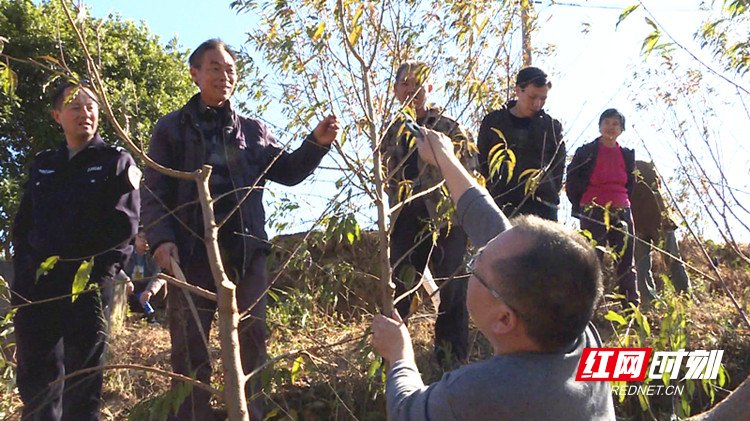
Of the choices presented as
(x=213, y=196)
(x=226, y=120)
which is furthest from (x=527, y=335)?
(x=226, y=120)

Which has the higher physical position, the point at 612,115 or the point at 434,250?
the point at 612,115

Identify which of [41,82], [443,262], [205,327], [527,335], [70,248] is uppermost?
[41,82]

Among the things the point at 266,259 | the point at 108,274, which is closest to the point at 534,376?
the point at 266,259

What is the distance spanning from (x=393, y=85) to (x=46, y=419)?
6.91 ft

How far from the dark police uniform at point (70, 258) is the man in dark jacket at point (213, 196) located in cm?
33

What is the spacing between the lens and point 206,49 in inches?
154

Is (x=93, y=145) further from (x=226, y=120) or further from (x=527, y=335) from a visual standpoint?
(x=527, y=335)

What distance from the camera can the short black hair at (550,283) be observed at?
1.93 metres

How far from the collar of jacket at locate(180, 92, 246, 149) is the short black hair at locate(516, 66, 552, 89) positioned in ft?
6.44

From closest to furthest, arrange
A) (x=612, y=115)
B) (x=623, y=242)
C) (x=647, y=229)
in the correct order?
(x=623, y=242) → (x=612, y=115) → (x=647, y=229)

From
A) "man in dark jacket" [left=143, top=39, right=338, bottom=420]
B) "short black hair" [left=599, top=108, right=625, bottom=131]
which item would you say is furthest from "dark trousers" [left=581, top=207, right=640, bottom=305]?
"man in dark jacket" [left=143, top=39, right=338, bottom=420]

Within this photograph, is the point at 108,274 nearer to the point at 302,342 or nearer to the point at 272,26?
the point at 272,26

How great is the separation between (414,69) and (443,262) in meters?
1.79

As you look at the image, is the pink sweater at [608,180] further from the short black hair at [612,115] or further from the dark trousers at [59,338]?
the dark trousers at [59,338]
